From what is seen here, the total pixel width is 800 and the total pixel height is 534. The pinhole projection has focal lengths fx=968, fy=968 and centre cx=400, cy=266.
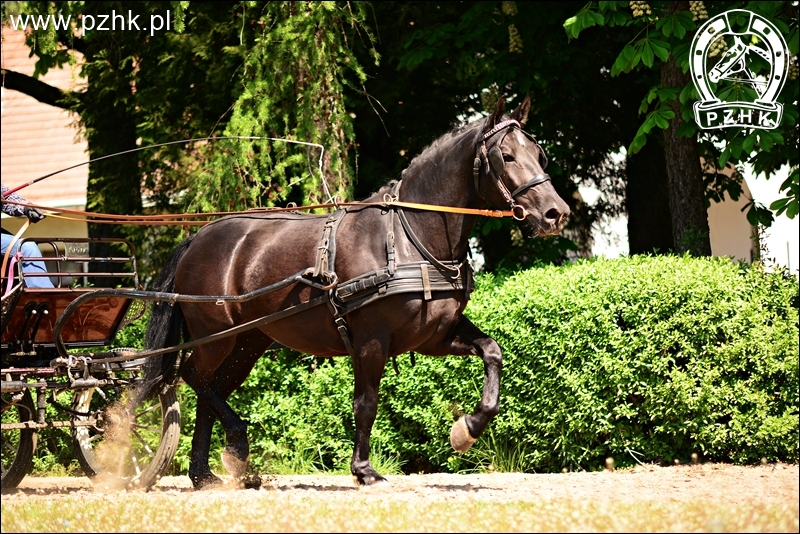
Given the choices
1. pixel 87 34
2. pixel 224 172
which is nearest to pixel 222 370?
pixel 224 172

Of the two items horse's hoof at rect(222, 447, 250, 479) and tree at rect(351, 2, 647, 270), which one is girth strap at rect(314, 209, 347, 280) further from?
tree at rect(351, 2, 647, 270)

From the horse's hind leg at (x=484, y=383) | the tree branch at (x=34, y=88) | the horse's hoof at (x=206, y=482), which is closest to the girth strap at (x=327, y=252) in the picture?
the horse's hind leg at (x=484, y=383)

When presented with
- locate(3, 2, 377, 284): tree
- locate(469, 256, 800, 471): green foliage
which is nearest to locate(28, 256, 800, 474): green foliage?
locate(469, 256, 800, 471): green foliage

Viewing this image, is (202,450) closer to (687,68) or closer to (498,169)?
(498,169)

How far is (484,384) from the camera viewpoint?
6.20 meters

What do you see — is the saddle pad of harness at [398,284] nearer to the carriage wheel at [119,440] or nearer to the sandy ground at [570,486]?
the sandy ground at [570,486]

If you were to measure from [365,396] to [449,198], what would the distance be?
142 centimetres

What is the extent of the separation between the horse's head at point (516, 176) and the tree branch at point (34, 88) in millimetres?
7405

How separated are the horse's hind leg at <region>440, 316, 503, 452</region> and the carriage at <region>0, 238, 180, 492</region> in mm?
2420

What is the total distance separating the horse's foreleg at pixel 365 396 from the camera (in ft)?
20.6

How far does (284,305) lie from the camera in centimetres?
672

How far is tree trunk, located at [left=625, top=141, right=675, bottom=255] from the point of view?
11383mm

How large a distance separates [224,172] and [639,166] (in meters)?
4.99

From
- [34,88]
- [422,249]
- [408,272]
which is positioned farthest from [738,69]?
[34,88]
